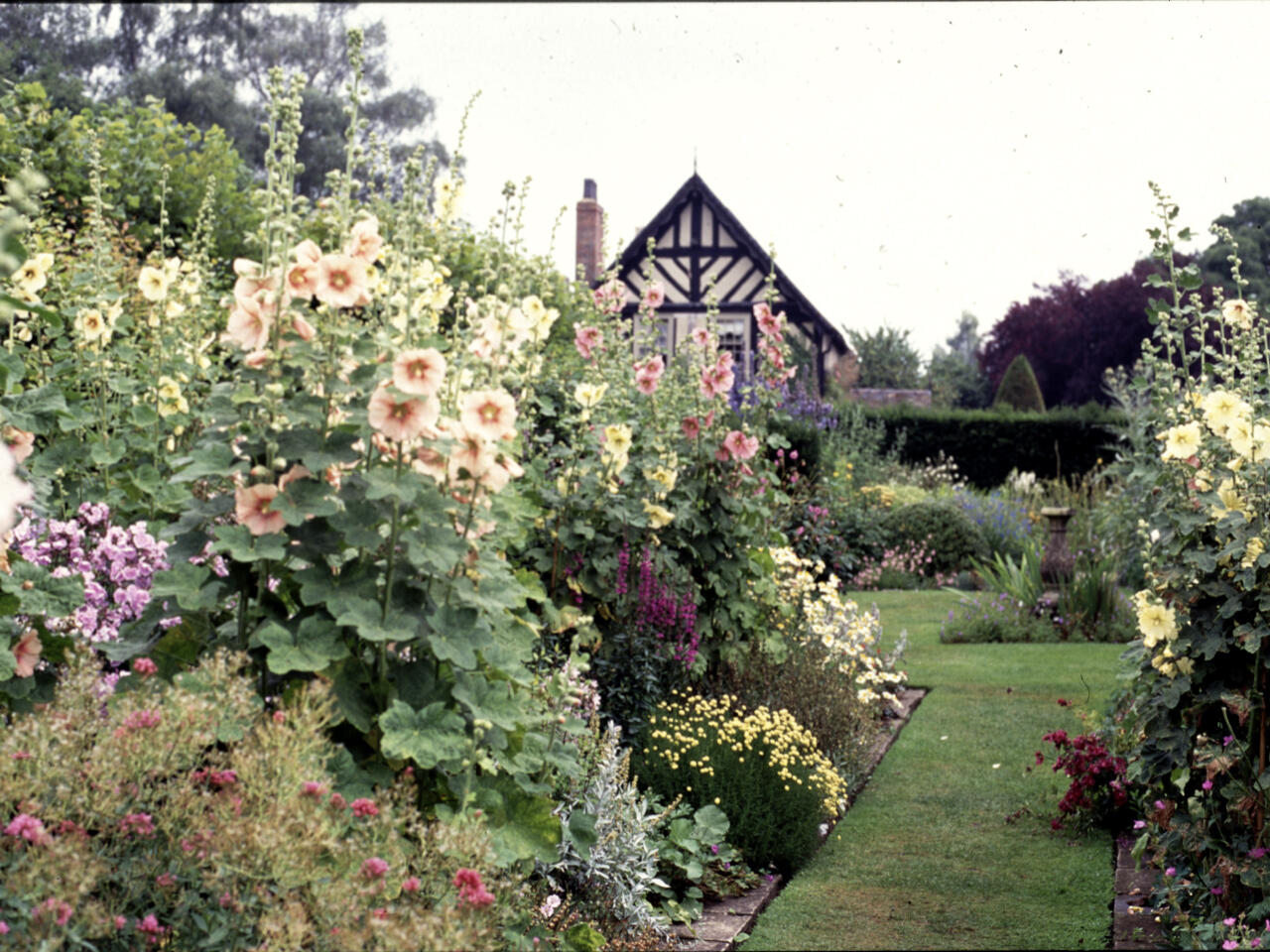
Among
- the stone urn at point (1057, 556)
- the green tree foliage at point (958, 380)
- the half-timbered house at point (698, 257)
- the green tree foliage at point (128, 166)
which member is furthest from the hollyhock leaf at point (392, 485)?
the green tree foliage at point (958, 380)

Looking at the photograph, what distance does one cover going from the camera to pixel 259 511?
2.30m

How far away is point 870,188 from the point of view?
6621mm

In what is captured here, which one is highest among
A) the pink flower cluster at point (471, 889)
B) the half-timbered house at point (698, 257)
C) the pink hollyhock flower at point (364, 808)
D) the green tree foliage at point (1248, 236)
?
the green tree foliage at point (1248, 236)

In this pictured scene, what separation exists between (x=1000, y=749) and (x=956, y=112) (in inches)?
136

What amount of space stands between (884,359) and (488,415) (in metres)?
30.7

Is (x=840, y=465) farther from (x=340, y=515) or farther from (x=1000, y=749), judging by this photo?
(x=340, y=515)

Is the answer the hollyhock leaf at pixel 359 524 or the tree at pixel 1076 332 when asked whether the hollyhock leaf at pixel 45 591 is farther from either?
the tree at pixel 1076 332

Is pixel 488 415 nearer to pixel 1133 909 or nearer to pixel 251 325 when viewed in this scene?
pixel 251 325

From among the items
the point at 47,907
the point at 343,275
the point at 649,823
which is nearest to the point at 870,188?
the point at 649,823

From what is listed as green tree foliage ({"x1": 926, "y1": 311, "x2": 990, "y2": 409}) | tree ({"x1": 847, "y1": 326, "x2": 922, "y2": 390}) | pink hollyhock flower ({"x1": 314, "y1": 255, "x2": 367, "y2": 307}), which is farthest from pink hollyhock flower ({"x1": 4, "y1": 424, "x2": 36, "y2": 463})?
green tree foliage ({"x1": 926, "y1": 311, "x2": 990, "y2": 409})

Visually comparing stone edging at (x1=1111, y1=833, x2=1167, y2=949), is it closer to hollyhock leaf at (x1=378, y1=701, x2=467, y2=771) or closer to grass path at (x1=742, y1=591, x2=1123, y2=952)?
grass path at (x1=742, y1=591, x2=1123, y2=952)

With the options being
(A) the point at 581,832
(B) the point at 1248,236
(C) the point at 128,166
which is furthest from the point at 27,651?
(B) the point at 1248,236

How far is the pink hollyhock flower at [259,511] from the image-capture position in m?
2.29

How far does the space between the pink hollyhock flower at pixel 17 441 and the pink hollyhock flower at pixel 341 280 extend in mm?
993
